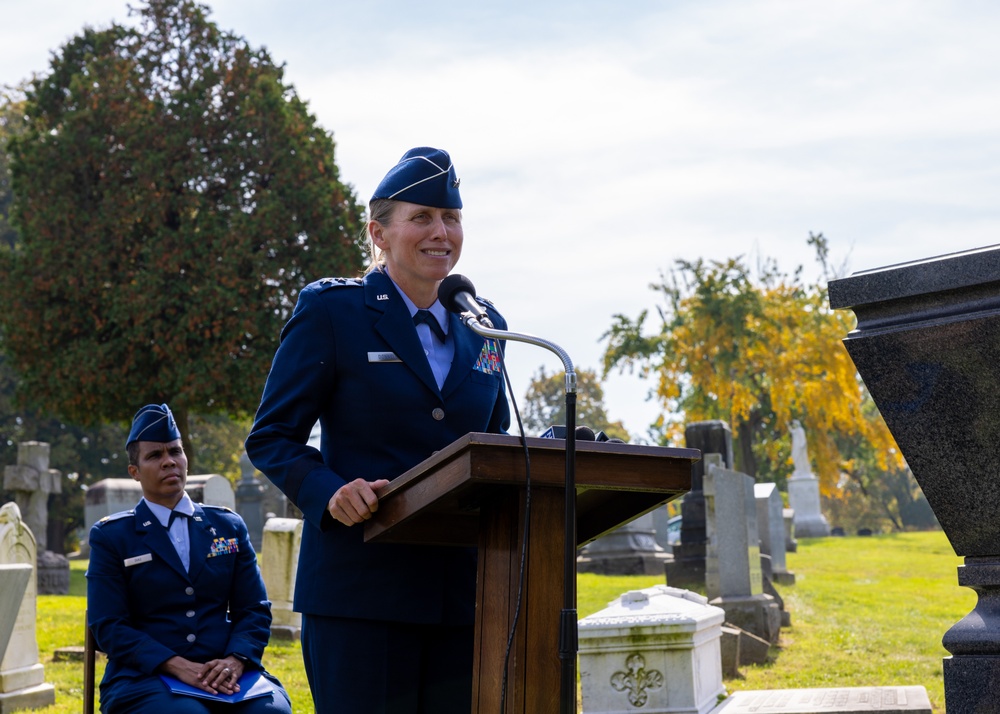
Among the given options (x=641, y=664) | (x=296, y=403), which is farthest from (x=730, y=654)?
(x=296, y=403)

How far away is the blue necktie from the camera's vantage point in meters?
3.03

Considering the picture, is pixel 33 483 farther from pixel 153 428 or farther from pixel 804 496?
pixel 804 496

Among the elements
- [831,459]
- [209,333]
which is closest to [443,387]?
[209,333]

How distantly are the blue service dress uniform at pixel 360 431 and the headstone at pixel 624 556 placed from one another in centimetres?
1626

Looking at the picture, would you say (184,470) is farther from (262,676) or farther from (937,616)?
(937,616)

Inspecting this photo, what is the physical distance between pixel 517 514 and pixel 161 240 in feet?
65.5

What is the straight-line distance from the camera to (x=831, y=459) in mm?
31625

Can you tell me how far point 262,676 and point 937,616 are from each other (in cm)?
1133

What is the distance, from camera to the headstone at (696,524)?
15.5 m

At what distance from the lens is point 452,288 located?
9.37 feet

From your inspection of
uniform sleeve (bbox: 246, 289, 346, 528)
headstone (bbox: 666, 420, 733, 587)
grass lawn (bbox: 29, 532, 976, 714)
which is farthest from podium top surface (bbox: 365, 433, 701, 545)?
headstone (bbox: 666, 420, 733, 587)

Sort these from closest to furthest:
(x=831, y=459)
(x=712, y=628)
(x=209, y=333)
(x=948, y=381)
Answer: (x=948, y=381) < (x=712, y=628) < (x=209, y=333) < (x=831, y=459)

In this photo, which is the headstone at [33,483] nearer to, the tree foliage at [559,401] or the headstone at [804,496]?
the headstone at [804,496]

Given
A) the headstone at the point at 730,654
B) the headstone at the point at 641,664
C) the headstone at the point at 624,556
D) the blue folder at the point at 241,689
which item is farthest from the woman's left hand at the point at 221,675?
the headstone at the point at 624,556
